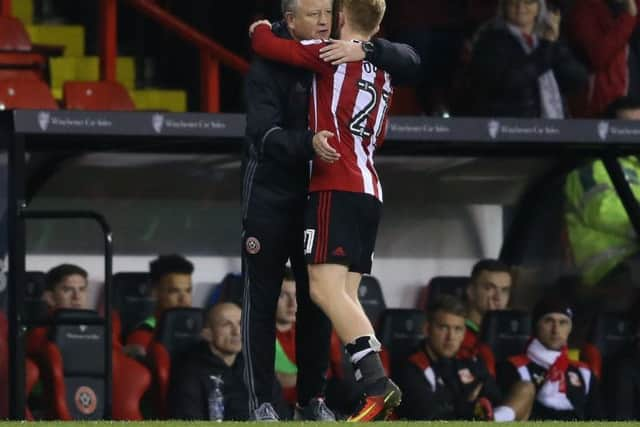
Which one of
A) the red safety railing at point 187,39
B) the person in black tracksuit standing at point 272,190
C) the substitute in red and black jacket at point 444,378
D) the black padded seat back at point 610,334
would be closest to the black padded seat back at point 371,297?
the substitute in red and black jacket at point 444,378

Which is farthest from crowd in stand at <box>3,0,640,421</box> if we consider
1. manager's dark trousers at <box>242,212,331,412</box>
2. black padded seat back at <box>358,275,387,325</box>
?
manager's dark trousers at <box>242,212,331,412</box>

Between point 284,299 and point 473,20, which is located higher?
point 473,20

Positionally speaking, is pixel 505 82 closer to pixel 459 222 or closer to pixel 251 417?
pixel 459 222

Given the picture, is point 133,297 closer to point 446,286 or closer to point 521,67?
point 446,286

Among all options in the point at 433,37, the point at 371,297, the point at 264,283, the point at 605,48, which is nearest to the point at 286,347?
the point at 371,297

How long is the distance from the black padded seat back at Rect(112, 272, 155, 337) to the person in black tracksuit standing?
457cm

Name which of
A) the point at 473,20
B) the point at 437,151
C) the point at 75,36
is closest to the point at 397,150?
the point at 437,151

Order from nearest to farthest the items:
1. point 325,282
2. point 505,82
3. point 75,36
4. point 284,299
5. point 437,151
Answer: point 325,282 < point 284,299 < point 505,82 < point 437,151 < point 75,36

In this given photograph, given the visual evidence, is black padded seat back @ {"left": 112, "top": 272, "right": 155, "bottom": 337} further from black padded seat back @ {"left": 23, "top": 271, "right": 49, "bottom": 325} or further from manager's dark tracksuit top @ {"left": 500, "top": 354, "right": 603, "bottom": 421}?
manager's dark tracksuit top @ {"left": 500, "top": 354, "right": 603, "bottom": 421}

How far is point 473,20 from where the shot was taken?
1409 cm

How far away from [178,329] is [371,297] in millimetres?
1591

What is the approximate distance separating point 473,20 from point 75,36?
2631mm

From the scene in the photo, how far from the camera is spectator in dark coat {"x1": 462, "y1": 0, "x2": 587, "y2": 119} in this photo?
12672 mm

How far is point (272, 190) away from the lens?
8109 millimetres
